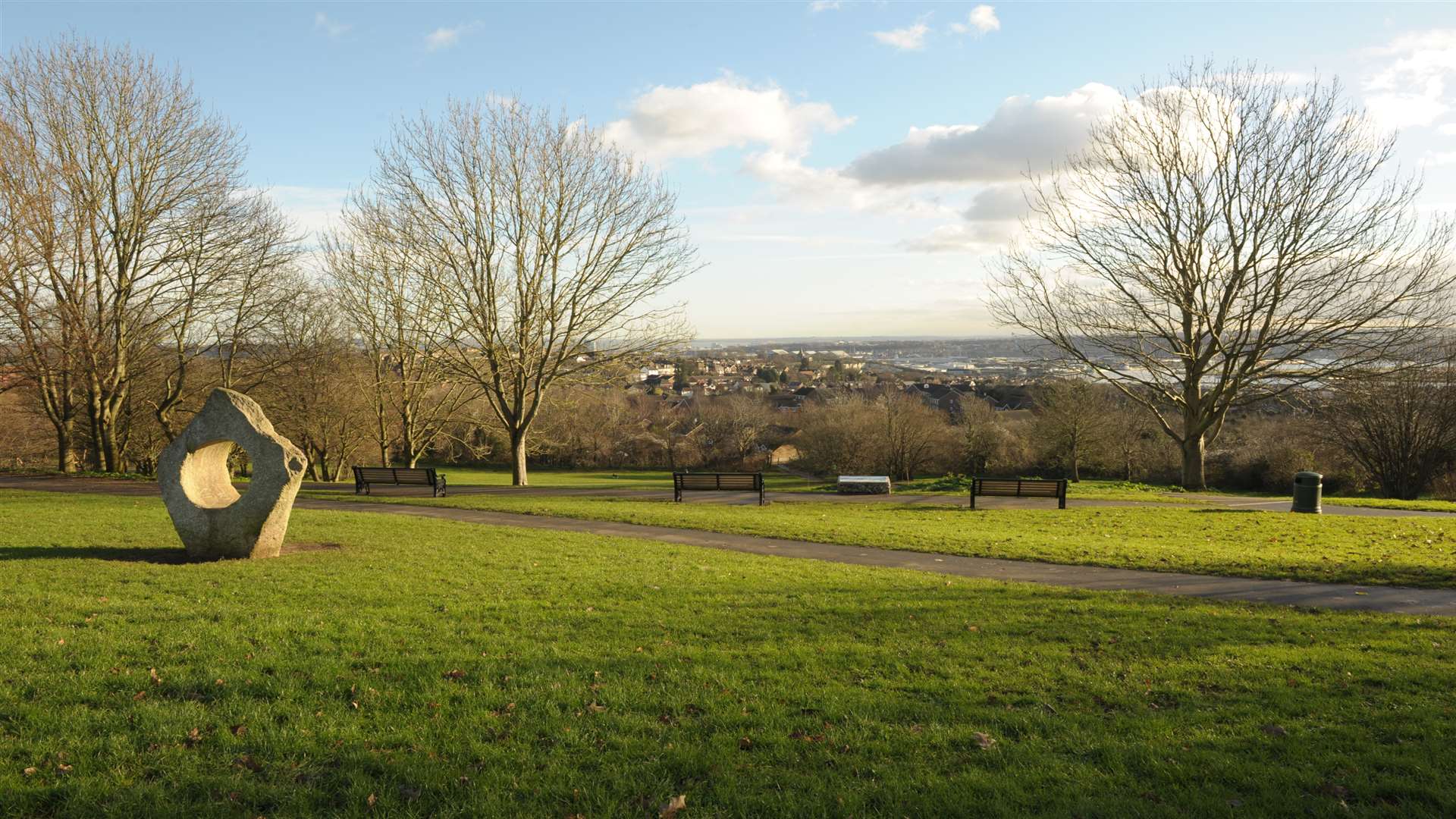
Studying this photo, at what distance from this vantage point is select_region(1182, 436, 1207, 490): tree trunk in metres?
26.4

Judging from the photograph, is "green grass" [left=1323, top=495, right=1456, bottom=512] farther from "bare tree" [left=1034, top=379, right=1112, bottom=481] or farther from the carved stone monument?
the carved stone monument

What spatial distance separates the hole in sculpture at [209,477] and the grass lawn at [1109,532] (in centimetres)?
747

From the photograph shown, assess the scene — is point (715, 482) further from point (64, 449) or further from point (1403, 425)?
point (1403, 425)

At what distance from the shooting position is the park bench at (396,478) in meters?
21.4

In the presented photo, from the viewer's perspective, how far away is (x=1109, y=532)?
15.5 m

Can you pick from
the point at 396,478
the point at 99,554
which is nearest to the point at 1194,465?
the point at 396,478

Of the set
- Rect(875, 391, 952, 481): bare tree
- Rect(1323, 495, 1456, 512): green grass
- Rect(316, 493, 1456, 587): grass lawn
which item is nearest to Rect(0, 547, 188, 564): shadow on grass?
Rect(316, 493, 1456, 587): grass lawn

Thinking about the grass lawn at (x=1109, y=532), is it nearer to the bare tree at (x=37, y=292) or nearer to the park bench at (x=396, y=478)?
the park bench at (x=396, y=478)

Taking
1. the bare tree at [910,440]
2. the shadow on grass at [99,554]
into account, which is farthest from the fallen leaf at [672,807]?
the bare tree at [910,440]

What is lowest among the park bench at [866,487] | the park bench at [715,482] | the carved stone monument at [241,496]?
the park bench at [866,487]

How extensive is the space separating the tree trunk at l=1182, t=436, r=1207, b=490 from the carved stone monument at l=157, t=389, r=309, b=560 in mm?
27671

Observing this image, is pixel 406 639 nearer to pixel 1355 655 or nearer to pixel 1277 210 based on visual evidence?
pixel 1355 655

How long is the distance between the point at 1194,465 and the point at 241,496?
28700 mm

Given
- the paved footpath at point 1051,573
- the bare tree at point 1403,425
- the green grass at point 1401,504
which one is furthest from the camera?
the bare tree at point 1403,425
